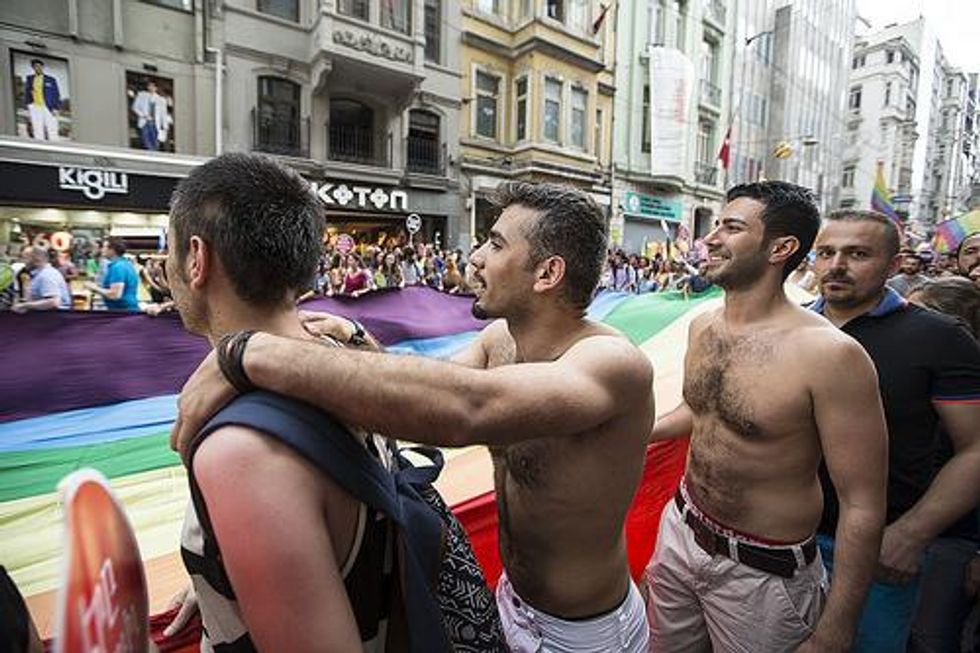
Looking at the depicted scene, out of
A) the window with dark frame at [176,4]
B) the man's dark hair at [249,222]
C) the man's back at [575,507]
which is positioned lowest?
the man's back at [575,507]

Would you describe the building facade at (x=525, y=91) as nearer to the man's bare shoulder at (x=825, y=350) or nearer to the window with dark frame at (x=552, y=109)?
the window with dark frame at (x=552, y=109)

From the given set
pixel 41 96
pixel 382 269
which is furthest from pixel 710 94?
pixel 41 96

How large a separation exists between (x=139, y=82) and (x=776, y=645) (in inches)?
675

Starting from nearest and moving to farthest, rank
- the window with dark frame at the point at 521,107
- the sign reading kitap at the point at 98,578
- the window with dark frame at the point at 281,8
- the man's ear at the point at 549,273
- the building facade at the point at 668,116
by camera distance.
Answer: the sign reading kitap at the point at 98,578
the man's ear at the point at 549,273
the window with dark frame at the point at 281,8
the window with dark frame at the point at 521,107
the building facade at the point at 668,116

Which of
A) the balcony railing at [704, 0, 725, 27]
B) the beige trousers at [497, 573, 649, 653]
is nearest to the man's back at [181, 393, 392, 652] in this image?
the beige trousers at [497, 573, 649, 653]

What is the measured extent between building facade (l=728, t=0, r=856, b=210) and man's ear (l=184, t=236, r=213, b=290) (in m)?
28.5

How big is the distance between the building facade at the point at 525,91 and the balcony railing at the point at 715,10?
Result: 6.79m

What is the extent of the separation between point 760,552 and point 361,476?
1754mm

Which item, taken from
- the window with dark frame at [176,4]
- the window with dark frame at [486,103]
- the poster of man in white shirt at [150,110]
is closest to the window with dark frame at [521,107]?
the window with dark frame at [486,103]

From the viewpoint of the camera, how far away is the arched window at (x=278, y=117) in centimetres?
1580

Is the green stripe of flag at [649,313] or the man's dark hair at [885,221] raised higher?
the man's dark hair at [885,221]

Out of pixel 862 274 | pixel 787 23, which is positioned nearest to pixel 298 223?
pixel 862 274

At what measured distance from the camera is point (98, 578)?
2.57ft

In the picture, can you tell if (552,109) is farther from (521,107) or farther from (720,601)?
(720,601)
